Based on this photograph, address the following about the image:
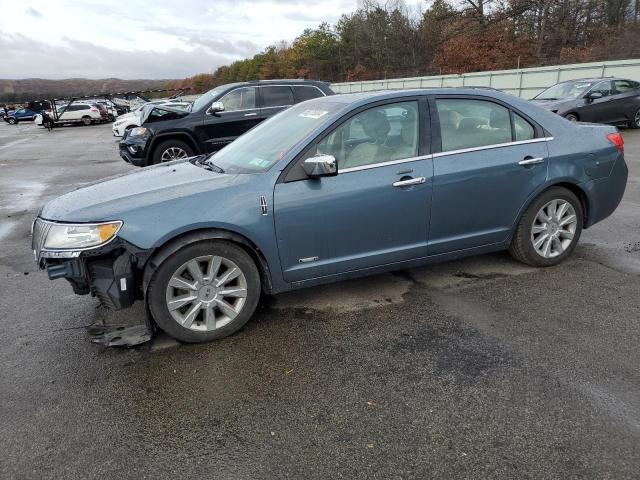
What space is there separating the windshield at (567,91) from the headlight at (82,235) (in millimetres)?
14248

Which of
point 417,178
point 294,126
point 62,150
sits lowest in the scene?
point 62,150

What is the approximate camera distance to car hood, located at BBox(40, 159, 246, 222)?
334 cm

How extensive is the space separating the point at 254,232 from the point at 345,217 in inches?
26.9

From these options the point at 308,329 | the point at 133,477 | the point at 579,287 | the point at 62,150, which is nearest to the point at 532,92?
the point at 62,150

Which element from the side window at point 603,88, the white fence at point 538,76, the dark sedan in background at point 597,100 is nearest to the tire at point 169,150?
the dark sedan in background at point 597,100

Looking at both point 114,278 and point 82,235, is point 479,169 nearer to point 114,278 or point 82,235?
point 114,278

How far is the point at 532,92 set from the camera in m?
23.7

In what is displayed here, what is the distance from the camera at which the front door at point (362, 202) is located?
11.7ft

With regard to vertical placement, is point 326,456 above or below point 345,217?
below

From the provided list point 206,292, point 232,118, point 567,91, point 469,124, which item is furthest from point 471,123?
point 567,91

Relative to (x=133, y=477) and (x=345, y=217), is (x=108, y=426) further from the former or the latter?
(x=345, y=217)

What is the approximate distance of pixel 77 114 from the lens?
118 ft

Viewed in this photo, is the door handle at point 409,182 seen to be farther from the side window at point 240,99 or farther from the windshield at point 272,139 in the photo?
the side window at point 240,99

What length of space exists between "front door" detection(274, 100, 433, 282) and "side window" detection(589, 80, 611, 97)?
511 inches
